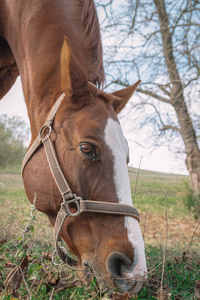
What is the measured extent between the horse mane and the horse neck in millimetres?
29

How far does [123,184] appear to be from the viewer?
1642 mm

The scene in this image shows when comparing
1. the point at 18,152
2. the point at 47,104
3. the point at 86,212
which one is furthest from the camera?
the point at 18,152

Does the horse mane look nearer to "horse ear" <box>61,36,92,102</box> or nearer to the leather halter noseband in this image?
"horse ear" <box>61,36,92,102</box>

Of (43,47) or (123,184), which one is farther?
(43,47)

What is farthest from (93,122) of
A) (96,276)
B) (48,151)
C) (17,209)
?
(17,209)

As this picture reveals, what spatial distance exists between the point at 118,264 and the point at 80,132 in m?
0.90

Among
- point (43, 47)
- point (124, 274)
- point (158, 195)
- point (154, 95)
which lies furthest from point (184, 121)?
point (124, 274)

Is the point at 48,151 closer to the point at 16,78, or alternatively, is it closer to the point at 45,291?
the point at 45,291

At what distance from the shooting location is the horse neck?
2.12m

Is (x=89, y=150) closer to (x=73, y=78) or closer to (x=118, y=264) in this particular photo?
(x=73, y=78)

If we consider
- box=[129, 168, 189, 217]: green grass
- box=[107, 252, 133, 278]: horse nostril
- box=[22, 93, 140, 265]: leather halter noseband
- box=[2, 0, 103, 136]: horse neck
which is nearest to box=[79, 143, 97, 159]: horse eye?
box=[22, 93, 140, 265]: leather halter noseband

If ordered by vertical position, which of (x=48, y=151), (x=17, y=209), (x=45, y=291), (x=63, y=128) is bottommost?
(x=17, y=209)

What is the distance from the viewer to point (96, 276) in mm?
1526

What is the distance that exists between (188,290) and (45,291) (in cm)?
100
